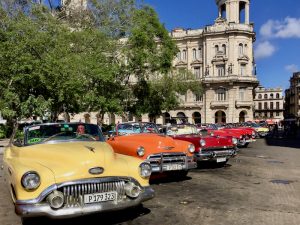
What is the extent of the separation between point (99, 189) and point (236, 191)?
13.7 ft

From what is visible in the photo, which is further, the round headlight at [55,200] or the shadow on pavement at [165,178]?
the shadow on pavement at [165,178]

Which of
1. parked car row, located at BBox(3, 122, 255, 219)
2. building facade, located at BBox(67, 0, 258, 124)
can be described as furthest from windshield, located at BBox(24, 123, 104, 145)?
building facade, located at BBox(67, 0, 258, 124)

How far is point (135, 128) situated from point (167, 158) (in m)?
4.12

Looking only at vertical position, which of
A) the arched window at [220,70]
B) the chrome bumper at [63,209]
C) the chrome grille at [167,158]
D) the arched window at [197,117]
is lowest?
the chrome bumper at [63,209]

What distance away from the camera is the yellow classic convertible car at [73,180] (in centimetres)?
539

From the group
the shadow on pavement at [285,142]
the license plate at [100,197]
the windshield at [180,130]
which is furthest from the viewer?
the shadow on pavement at [285,142]

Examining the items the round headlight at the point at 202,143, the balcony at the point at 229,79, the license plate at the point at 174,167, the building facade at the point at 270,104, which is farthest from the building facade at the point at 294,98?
the license plate at the point at 174,167

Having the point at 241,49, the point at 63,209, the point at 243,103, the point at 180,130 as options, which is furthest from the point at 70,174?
the point at 241,49

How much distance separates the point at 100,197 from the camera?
18.5 feet

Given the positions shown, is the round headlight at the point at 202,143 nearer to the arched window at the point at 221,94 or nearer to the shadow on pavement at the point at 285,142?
the shadow on pavement at the point at 285,142

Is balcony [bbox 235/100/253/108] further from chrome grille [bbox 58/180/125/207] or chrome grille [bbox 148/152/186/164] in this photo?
chrome grille [bbox 58/180/125/207]

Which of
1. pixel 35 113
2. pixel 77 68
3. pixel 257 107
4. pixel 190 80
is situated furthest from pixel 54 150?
pixel 257 107

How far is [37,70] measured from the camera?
2227cm

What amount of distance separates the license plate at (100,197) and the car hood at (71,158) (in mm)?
287
